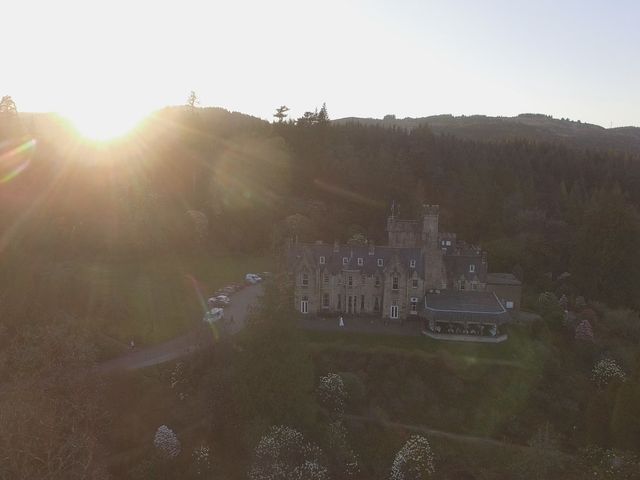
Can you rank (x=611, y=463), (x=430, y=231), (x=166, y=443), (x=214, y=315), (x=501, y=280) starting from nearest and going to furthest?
(x=611, y=463), (x=166, y=443), (x=214, y=315), (x=430, y=231), (x=501, y=280)

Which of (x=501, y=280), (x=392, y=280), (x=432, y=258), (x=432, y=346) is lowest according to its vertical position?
(x=432, y=346)

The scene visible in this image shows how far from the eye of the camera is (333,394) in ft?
109

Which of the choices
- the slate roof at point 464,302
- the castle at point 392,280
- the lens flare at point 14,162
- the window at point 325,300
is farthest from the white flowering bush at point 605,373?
the lens flare at point 14,162

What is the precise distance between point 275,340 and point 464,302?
60.2ft

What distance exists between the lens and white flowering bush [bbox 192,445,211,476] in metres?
28.2

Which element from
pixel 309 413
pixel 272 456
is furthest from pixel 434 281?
pixel 272 456

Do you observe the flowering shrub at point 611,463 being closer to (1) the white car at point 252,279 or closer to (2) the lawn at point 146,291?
(2) the lawn at point 146,291

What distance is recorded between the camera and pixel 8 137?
70500 mm

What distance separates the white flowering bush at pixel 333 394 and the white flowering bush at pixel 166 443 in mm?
9471

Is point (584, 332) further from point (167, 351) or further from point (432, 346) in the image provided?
point (167, 351)

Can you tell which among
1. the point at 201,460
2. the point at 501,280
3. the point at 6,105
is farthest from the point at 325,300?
the point at 6,105

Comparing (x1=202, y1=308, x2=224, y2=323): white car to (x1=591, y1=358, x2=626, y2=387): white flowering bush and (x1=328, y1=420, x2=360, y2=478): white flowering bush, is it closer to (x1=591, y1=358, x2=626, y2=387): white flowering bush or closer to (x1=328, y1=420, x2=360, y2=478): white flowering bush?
(x1=328, y1=420, x2=360, y2=478): white flowering bush

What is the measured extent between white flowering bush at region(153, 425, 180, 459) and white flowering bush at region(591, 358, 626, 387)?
30496mm

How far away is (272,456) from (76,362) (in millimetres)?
12952
